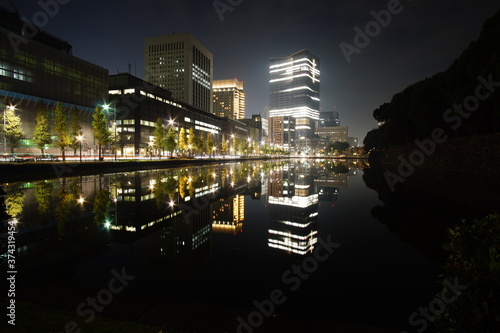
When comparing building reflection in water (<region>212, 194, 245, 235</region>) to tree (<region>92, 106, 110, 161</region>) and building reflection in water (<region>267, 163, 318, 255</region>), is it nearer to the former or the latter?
building reflection in water (<region>267, 163, 318, 255</region>)

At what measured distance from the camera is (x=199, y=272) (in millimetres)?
6211

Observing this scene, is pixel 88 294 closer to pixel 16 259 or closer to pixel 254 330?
pixel 254 330

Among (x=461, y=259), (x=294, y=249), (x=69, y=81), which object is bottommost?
(x=294, y=249)

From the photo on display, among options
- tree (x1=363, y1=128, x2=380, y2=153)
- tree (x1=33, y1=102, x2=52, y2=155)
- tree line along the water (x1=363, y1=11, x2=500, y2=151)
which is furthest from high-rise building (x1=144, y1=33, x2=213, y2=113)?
tree line along the water (x1=363, y1=11, x2=500, y2=151)

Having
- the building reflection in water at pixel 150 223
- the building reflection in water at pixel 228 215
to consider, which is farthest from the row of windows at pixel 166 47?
the building reflection in water at pixel 228 215

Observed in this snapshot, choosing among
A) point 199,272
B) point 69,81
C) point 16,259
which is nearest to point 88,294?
point 199,272

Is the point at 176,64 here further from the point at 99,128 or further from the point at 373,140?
the point at 99,128

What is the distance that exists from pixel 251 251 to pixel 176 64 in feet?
610

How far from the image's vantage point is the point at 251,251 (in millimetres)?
7676

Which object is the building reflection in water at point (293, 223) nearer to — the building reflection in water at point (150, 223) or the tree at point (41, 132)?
the building reflection in water at point (150, 223)

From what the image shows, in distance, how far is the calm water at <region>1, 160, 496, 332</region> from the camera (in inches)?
203

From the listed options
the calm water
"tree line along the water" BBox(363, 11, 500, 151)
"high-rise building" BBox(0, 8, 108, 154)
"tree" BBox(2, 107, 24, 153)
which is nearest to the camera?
the calm water

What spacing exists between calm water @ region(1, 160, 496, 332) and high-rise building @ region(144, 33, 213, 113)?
171m

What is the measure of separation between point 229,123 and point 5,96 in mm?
133001
